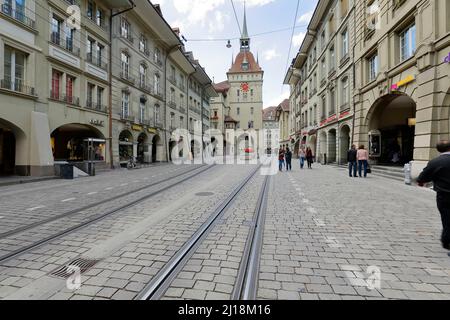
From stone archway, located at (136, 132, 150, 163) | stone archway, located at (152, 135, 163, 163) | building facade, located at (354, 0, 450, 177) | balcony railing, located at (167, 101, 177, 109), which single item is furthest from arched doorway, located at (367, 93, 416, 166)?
balcony railing, located at (167, 101, 177, 109)

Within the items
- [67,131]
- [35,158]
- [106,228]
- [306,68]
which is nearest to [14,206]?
[106,228]

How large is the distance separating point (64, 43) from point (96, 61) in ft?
9.64

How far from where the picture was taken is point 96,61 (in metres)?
17.8

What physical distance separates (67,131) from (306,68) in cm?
2933

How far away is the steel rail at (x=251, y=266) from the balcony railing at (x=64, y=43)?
1621 centimetres

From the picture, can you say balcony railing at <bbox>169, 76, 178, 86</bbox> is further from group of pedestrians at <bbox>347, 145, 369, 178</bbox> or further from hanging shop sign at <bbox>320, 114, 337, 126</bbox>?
group of pedestrians at <bbox>347, 145, 369, 178</bbox>

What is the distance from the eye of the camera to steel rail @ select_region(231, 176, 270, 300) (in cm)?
247

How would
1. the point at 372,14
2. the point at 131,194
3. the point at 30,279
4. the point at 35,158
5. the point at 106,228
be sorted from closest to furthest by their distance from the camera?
the point at 30,279 → the point at 106,228 → the point at 131,194 → the point at 35,158 → the point at 372,14

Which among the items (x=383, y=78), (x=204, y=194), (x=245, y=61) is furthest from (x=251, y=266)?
(x=245, y=61)

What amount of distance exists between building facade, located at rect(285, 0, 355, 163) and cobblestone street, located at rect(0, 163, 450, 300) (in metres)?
14.0

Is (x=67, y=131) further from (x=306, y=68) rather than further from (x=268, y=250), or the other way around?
(x=306, y=68)

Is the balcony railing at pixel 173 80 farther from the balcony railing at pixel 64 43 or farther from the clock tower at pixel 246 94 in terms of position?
the clock tower at pixel 246 94
